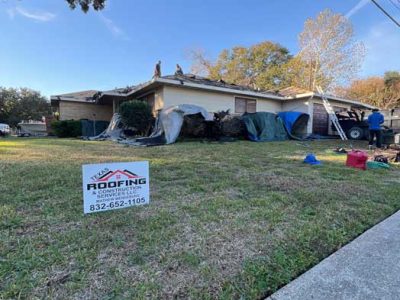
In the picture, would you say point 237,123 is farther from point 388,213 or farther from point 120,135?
point 388,213

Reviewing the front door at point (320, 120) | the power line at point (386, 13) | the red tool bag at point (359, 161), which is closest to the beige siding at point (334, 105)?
the front door at point (320, 120)

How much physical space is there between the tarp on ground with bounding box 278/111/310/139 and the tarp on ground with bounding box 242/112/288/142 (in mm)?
639

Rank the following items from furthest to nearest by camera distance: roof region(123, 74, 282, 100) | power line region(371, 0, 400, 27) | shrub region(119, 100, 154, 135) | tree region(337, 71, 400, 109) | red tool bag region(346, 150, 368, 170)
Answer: tree region(337, 71, 400, 109)
roof region(123, 74, 282, 100)
shrub region(119, 100, 154, 135)
power line region(371, 0, 400, 27)
red tool bag region(346, 150, 368, 170)

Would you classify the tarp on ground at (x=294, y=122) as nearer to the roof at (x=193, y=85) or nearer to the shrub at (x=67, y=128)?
the roof at (x=193, y=85)

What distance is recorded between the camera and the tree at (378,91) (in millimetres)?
27328

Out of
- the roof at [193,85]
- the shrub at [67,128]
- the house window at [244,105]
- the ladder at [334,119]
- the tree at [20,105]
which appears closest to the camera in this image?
the roof at [193,85]

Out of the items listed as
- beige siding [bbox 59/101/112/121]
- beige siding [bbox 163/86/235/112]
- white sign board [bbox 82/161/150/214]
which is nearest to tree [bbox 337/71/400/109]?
beige siding [bbox 163/86/235/112]

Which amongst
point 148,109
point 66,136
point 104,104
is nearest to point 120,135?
point 148,109

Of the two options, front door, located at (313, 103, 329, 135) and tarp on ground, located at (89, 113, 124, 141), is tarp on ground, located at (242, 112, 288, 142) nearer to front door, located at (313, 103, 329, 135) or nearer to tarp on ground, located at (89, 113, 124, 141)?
front door, located at (313, 103, 329, 135)

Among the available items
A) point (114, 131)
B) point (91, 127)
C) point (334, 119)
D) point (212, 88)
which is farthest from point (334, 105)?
point (91, 127)

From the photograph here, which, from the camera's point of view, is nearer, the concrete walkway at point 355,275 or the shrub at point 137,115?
the concrete walkway at point 355,275

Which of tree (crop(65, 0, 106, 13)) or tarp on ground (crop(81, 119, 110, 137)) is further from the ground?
tree (crop(65, 0, 106, 13))

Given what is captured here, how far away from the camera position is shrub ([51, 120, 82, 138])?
13.9 meters

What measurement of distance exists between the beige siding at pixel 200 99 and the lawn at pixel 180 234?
25.8 ft
